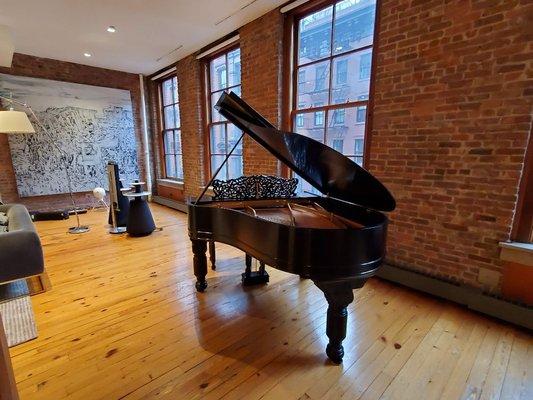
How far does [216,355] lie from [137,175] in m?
5.99

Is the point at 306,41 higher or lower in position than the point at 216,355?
higher

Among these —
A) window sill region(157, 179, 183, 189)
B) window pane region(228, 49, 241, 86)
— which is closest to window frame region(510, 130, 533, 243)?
window pane region(228, 49, 241, 86)

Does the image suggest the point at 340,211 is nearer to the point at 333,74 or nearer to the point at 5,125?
the point at 333,74

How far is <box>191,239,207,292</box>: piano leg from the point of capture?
255 centimetres

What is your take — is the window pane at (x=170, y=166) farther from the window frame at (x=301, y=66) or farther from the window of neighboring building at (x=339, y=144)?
the window of neighboring building at (x=339, y=144)

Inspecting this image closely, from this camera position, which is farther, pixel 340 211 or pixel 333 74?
pixel 333 74

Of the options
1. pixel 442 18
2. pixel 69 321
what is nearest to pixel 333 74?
pixel 442 18

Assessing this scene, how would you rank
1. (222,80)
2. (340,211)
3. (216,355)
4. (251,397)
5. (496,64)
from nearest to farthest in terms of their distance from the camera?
(251,397) → (216,355) → (496,64) → (340,211) → (222,80)

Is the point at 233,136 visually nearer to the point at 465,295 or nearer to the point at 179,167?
the point at 179,167

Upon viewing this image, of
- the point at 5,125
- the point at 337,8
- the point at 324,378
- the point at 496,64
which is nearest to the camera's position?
the point at 324,378

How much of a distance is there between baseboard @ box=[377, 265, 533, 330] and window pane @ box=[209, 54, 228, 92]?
4094mm

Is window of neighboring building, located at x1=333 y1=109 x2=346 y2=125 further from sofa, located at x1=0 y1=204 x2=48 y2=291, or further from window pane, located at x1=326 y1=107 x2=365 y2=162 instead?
sofa, located at x1=0 y1=204 x2=48 y2=291

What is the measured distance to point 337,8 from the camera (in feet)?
10.2

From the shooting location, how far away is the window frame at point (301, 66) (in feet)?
9.32
